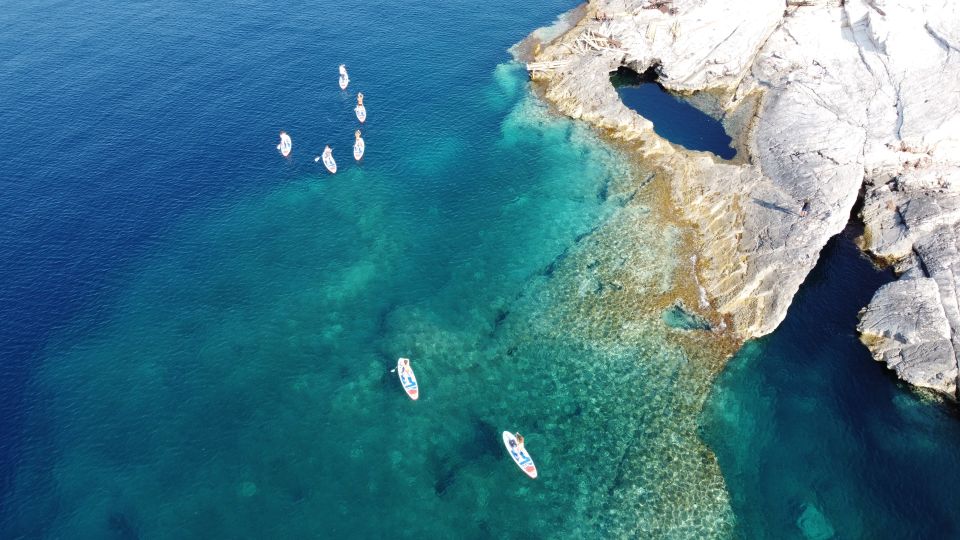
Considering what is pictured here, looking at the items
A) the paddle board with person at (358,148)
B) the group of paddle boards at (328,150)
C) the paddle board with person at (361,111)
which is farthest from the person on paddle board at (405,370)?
the paddle board with person at (361,111)

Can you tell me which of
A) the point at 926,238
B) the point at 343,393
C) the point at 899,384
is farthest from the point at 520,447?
the point at 926,238

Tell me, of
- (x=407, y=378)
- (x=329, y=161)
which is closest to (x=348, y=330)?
(x=407, y=378)

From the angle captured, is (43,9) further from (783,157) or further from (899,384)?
(899,384)

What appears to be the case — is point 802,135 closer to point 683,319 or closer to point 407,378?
point 683,319

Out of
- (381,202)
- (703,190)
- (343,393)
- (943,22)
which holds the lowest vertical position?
(343,393)

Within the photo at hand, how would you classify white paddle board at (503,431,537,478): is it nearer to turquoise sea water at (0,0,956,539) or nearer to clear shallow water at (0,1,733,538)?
turquoise sea water at (0,0,956,539)

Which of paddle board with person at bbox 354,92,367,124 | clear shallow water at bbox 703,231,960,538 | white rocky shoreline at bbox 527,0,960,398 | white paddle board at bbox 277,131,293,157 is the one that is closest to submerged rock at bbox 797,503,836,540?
clear shallow water at bbox 703,231,960,538
